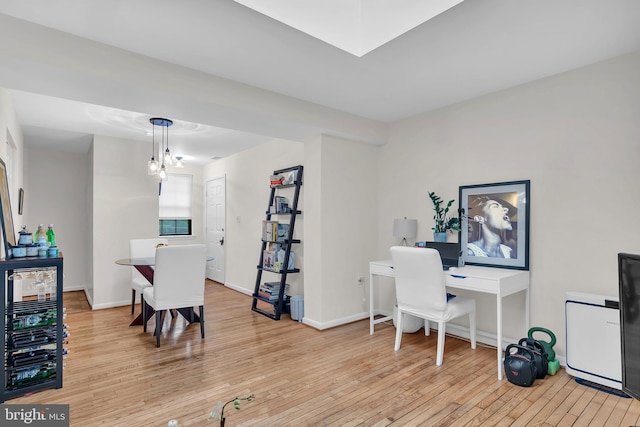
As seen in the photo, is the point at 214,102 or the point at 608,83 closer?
the point at 608,83

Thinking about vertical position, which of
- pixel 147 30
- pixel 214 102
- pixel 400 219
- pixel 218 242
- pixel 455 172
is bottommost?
pixel 218 242

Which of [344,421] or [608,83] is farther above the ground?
[608,83]

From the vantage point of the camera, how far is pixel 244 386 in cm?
255

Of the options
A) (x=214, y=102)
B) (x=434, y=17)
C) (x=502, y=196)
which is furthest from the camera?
(x=502, y=196)

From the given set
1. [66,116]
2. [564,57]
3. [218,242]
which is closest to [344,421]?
[564,57]

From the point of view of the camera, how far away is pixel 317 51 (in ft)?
8.07

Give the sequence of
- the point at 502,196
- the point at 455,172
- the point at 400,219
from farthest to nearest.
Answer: the point at 400,219
the point at 455,172
the point at 502,196

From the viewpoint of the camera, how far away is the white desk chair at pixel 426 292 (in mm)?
2887

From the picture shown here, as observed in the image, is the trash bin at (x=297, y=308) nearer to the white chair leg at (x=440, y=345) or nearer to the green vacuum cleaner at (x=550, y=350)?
the white chair leg at (x=440, y=345)

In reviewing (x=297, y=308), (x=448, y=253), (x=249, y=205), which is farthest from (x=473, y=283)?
(x=249, y=205)

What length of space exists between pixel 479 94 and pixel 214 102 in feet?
8.26

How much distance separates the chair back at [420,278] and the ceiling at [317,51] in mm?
1540

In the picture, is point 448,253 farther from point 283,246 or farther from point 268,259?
point 268,259

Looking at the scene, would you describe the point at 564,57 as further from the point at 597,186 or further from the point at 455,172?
the point at 455,172
